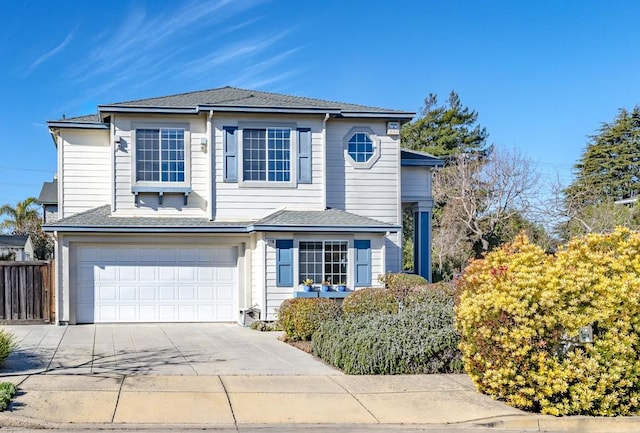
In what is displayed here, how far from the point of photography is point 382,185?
20.0 m

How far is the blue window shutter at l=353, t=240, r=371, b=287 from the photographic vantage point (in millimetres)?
18047

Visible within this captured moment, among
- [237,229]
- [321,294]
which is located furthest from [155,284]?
[321,294]

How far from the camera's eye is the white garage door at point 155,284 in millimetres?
18172

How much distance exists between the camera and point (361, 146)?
20.1 m

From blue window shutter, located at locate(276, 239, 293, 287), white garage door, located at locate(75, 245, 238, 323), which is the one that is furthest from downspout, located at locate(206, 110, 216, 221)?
blue window shutter, located at locate(276, 239, 293, 287)

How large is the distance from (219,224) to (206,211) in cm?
72

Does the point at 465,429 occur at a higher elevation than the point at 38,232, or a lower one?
lower

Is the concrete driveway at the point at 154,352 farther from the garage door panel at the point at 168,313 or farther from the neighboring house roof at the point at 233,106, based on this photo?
the neighboring house roof at the point at 233,106

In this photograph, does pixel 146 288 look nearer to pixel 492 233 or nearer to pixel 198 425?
pixel 198 425

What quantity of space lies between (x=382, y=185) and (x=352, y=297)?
5.17m

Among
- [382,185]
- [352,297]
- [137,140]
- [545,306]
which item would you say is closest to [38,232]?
[137,140]

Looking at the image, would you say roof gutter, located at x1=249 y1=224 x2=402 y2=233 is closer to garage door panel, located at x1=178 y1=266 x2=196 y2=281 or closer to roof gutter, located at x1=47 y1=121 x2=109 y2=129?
→ garage door panel, located at x1=178 y1=266 x2=196 y2=281

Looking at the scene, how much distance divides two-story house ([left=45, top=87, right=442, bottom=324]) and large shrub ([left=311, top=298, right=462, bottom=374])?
561 centimetres

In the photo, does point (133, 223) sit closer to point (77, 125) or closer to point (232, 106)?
point (77, 125)
